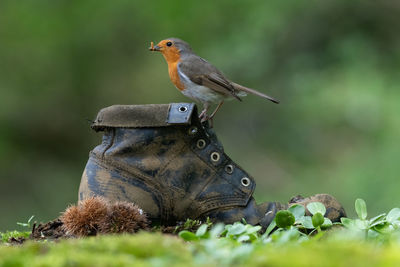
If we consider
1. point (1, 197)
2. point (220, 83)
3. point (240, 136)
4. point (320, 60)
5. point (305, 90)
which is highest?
point (320, 60)

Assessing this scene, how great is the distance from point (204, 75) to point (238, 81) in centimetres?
590

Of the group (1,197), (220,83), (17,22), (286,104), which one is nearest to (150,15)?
(17,22)

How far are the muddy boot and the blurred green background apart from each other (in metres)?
4.53

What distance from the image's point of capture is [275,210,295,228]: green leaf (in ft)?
7.66

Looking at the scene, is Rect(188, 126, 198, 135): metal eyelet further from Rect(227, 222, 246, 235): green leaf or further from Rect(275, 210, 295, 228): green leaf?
Rect(227, 222, 246, 235): green leaf

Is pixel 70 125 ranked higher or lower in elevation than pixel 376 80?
lower

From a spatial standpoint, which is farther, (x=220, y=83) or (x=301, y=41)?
→ (x=301, y=41)

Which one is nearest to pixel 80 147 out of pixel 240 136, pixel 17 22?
pixel 17 22

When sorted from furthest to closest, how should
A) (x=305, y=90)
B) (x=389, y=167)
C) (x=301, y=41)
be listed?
(x=301, y=41), (x=305, y=90), (x=389, y=167)

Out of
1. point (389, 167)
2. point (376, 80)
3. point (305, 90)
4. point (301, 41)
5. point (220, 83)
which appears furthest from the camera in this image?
point (301, 41)

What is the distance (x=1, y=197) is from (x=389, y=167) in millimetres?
6140

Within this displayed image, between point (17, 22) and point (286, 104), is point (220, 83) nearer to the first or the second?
point (286, 104)

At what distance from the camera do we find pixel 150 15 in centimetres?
1112

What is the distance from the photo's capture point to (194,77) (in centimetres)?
412
